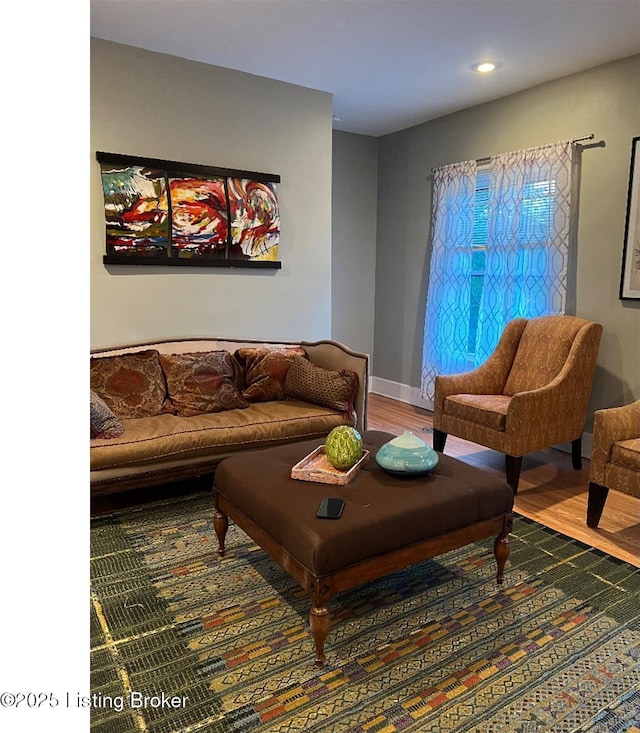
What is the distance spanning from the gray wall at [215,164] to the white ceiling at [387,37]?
0.42 feet

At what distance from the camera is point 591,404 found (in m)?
3.81

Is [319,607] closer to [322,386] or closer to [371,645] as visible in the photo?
[371,645]

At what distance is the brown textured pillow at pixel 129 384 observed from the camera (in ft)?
10.2

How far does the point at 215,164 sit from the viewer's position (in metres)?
3.78

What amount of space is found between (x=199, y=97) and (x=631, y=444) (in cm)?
325

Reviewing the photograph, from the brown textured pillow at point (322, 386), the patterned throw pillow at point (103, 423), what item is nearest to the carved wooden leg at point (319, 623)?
the patterned throw pillow at point (103, 423)

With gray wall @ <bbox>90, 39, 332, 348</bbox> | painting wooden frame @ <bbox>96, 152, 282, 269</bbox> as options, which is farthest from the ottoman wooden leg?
painting wooden frame @ <bbox>96, 152, 282, 269</bbox>

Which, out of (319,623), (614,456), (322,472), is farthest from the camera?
(614,456)

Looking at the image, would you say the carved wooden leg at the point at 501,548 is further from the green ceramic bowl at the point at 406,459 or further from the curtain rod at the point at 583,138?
the curtain rod at the point at 583,138

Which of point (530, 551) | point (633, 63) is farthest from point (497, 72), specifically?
point (530, 551)

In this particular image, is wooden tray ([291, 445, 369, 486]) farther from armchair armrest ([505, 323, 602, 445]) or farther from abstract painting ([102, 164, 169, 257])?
abstract painting ([102, 164, 169, 257])

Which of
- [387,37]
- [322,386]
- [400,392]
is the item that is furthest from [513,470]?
[387,37]

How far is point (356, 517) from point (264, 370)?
1.91 m

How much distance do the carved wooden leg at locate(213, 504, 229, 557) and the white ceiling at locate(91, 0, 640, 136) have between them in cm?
251
